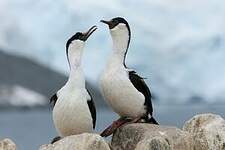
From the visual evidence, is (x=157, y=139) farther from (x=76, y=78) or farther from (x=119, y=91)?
(x=76, y=78)

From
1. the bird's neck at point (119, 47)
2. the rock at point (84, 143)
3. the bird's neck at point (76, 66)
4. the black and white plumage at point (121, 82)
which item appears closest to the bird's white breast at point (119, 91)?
the black and white plumage at point (121, 82)

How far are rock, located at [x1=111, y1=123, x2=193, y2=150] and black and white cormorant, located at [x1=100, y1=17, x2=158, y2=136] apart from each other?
0.32 metres

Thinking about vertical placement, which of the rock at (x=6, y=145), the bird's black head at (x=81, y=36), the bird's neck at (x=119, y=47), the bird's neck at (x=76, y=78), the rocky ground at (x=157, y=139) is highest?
the bird's black head at (x=81, y=36)

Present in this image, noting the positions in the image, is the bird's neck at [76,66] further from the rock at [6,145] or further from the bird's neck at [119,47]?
the rock at [6,145]

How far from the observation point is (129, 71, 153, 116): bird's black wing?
16.9 m

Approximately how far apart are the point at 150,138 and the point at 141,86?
5.64ft

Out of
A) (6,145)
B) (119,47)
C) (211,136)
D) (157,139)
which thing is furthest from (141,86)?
(6,145)

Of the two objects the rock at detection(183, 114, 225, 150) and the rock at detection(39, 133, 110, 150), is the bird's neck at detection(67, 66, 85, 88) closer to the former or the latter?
the rock at detection(39, 133, 110, 150)

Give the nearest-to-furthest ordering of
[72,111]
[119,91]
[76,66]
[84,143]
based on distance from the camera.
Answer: [84,143] → [72,111] → [76,66] → [119,91]

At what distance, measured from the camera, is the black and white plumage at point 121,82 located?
54.4 feet

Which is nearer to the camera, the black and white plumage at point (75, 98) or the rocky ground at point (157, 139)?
the rocky ground at point (157, 139)

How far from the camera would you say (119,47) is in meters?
16.8

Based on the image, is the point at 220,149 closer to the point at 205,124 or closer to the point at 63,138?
the point at 205,124

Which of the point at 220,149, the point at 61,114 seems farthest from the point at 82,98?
the point at 220,149
